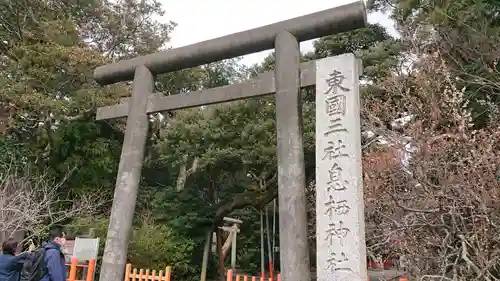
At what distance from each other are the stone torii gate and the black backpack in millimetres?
1178

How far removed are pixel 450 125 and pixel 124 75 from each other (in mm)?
5819

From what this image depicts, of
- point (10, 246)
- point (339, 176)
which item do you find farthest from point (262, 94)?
point (10, 246)

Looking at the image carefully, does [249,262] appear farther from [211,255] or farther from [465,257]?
[465,257]

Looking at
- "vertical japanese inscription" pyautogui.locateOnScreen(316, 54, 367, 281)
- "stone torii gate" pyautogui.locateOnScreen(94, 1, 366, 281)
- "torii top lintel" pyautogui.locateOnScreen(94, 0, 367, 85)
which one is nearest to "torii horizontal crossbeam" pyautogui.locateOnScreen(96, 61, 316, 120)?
"stone torii gate" pyautogui.locateOnScreen(94, 1, 366, 281)

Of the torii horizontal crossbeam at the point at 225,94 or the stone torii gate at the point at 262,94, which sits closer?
the stone torii gate at the point at 262,94

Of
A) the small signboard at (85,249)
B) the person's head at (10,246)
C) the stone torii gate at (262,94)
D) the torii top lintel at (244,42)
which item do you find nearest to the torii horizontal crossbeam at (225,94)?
the stone torii gate at (262,94)

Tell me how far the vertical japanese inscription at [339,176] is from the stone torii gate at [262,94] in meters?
0.27

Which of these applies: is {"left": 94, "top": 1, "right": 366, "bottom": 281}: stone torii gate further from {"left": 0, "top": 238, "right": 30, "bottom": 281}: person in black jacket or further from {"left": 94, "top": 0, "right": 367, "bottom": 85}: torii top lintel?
{"left": 0, "top": 238, "right": 30, "bottom": 281}: person in black jacket

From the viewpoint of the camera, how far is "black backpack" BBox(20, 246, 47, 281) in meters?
4.10

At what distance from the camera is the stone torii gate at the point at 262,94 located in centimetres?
423

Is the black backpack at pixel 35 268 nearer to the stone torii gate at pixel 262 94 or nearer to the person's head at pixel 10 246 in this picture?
the person's head at pixel 10 246

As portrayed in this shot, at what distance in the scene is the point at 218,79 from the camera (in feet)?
57.0

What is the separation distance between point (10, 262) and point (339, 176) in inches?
131

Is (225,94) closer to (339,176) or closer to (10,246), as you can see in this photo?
(339,176)
